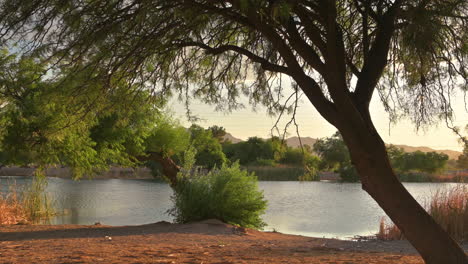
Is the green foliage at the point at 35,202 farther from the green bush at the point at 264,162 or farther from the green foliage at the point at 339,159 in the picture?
the green bush at the point at 264,162

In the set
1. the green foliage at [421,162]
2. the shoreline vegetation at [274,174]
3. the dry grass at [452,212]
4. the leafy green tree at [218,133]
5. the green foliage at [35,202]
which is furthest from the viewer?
the leafy green tree at [218,133]

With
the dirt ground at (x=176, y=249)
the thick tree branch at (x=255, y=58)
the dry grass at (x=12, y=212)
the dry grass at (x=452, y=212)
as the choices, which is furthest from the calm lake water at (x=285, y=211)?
the thick tree branch at (x=255, y=58)

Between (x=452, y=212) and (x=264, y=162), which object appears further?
(x=264, y=162)

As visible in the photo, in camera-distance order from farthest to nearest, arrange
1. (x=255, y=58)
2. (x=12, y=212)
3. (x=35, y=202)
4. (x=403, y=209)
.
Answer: (x=35, y=202)
(x=12, y=212)
(x=255, y=58)
(x=403, y=209)

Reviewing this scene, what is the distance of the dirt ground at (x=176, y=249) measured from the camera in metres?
5.88

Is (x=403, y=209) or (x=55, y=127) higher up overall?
(x=55, y=127)

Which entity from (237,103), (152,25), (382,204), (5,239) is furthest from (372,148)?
(5,239)

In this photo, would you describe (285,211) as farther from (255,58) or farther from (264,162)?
(264,162)

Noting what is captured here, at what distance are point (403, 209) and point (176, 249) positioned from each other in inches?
119

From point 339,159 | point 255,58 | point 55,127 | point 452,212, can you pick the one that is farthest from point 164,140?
point 339,159

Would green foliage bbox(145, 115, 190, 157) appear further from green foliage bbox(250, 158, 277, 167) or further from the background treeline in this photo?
green foliage bbox(250, 158, 277, 167)

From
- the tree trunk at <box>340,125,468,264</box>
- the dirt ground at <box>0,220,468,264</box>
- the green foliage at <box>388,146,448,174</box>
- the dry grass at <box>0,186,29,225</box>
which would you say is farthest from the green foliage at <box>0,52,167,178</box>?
the green foliage at <box>388,146,448,174</box>

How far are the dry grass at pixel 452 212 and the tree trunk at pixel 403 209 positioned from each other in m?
4.42

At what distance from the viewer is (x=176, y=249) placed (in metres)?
6.71
